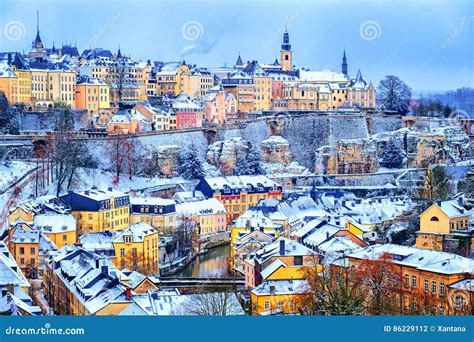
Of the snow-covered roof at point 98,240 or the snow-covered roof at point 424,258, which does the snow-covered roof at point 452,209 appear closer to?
the snow-covered roof at point 424,258

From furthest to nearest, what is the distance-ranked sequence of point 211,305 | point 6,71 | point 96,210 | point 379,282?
point 6,71
point 96,210
point 379,282
point 211,305

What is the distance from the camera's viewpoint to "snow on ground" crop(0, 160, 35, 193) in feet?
45.3

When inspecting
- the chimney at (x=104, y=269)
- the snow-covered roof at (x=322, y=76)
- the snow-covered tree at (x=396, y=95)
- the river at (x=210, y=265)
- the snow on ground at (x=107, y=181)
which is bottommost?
the river at (x=210, y=265)

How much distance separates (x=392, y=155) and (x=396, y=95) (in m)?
2.77

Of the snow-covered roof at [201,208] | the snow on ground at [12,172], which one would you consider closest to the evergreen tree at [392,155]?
the snow-covered roof at [201,208]

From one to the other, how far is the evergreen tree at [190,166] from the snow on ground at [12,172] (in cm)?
281

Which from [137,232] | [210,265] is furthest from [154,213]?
[137,232]

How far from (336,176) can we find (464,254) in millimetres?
8024

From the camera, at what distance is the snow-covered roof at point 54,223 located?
11406mm

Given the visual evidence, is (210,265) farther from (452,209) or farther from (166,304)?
(166,304)

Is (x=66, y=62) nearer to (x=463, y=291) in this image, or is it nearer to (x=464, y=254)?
(x=464, y=254)

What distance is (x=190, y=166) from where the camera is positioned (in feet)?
55.6

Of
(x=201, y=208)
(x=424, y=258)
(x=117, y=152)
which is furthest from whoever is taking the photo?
(x=117, y=152)

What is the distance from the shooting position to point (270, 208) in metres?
13.8
